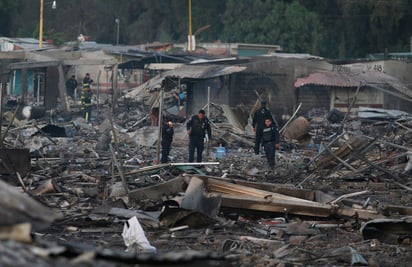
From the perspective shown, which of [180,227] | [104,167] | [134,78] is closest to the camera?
[180,227]

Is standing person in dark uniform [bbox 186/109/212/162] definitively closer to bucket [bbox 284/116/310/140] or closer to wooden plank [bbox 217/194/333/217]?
bucket [bbox 284/116/310/140]

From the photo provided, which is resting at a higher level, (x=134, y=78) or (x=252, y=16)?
(x=252, y=16)

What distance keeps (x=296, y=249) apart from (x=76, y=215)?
130 inches

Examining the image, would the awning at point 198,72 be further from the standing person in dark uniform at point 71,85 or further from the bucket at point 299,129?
the bucket at point 299,129

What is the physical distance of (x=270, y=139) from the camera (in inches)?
728

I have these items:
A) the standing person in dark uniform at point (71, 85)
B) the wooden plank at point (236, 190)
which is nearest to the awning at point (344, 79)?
the standing person in dark uniform at point (71, 85)

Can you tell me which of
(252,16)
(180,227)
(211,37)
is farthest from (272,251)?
(211,37)

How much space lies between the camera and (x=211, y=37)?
6850cm

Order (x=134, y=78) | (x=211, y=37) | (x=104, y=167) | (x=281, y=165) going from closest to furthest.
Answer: (x=104, y=167) → (x=281, y=165) → (x=134, y=78) → (x=211, y=37)

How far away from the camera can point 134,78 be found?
47.4m

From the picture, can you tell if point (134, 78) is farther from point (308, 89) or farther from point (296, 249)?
point (296, 249)

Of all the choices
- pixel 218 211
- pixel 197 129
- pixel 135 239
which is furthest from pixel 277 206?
pixel 197 129

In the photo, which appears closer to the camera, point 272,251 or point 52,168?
point 272,251

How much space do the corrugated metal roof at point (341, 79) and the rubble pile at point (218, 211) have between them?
1391cm
